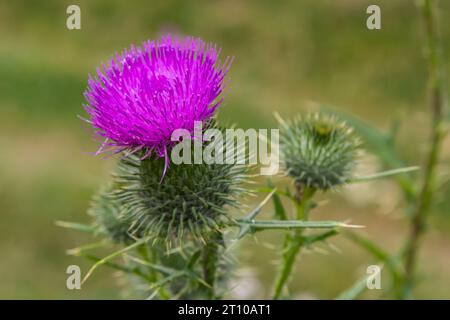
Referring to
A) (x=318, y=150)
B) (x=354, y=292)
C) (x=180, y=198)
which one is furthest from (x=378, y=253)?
(x=180, y=198)

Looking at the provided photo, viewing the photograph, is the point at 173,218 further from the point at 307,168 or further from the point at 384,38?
the point at 384,38

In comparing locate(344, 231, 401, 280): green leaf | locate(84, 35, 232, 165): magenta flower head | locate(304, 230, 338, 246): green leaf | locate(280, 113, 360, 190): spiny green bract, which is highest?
locate(84, 35, 232, 165): magenta flower head

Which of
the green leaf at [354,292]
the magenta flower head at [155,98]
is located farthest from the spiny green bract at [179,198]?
the green leaf at [354,292]

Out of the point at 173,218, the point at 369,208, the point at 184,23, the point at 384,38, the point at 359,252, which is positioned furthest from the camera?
the point at 184,23

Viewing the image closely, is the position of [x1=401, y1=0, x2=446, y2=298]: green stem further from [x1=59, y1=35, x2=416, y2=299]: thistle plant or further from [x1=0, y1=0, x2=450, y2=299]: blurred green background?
[x1=0, y1=0, x2=450, y2=299]: blurred green background

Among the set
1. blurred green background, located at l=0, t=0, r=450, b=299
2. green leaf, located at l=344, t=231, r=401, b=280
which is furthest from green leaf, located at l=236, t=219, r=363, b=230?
blurred green background, located at l=0, t=0, r=450, b=299

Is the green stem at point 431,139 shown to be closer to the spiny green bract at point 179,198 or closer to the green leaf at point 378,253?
the green leaf at point 378,253

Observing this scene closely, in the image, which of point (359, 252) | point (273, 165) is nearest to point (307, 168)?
point (273, 165)

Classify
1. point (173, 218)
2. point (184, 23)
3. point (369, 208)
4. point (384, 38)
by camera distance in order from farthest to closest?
point (184, 23)
point (384, 38)
point (369, 208)
point (173, 218)
